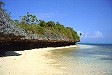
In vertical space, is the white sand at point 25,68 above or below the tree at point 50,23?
below

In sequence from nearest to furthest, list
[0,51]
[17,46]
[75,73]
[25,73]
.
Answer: [25,73] → [75,73] → [0,51] → [17,46]

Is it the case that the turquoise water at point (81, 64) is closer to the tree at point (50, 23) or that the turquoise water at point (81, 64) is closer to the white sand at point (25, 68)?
the white sand at point (25, 68)

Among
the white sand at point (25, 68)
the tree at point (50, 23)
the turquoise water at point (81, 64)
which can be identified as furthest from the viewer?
the tree at point (50, 23)

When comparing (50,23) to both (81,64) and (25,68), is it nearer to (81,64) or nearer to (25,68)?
(81,64)

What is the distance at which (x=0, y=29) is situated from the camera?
1337 centimetres

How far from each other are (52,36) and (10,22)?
61.7 feet

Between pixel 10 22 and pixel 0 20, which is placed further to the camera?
pixel 10 22

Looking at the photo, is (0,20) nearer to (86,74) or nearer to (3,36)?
(3,36)

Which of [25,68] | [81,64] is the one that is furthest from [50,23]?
[25,68]

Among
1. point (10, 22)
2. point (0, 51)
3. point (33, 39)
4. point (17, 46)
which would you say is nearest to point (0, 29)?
point (10, 22)

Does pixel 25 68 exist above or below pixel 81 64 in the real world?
above

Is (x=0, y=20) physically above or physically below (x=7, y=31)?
above

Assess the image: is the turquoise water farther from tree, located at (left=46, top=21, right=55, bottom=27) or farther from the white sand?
tree, located at (left=46, top=21, right=55, bottom=27)

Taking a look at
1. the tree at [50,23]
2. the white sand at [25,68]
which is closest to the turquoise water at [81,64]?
the white sand at [25,68]
